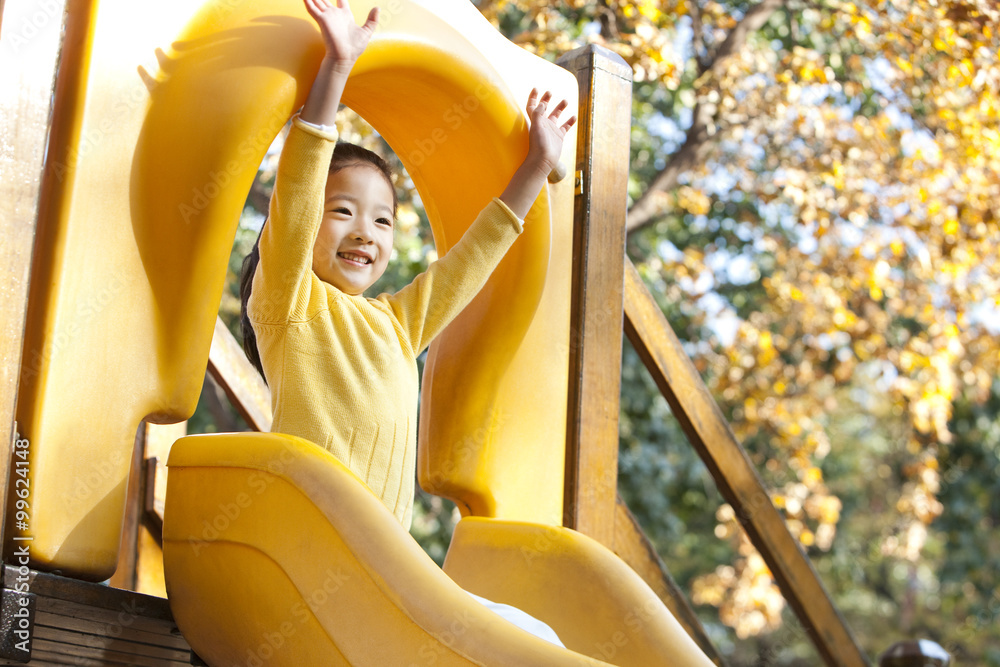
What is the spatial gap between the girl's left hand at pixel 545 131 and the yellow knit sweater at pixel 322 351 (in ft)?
1.56

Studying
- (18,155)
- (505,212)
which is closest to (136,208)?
(18,155)

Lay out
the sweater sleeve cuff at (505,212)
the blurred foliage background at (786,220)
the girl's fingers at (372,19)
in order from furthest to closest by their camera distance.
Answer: the blurred foliage background at (786,220)
the sweater sleeve cuff at (505,212)
the girl's fingers at (372,19)

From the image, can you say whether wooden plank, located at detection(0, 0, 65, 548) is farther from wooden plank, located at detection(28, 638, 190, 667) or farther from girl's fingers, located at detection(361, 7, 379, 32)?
girl's fingers, located at detection(361, 7, 379, 32)

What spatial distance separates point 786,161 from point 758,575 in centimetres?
223

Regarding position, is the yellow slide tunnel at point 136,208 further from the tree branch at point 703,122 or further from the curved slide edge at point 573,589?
the tree branch at point 703,122

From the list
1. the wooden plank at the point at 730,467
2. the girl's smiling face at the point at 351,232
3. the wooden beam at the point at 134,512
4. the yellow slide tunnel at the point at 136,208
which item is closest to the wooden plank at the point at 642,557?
the wooden plank at the point at 730,467

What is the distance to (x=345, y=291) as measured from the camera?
6.01 ft

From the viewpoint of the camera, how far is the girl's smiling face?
1.81 meters

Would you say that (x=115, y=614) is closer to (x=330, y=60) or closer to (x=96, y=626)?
(x=96, y=626)

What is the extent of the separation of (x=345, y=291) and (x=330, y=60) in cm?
42

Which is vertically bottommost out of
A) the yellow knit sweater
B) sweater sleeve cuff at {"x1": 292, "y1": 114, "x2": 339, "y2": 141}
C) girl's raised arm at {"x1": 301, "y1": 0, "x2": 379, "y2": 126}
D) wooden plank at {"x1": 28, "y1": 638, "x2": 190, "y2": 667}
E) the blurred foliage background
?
the blurred foliage background

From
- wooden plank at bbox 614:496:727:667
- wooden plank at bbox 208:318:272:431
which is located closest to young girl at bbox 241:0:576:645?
wooden plank at bbox 208:318:272:431

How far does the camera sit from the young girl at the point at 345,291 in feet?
5.21

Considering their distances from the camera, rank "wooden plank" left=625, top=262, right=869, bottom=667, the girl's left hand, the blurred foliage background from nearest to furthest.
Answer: the girl's left hand, "wooden plank" left=625, top=262, right=869, bottom=667, the blurred foliage background
